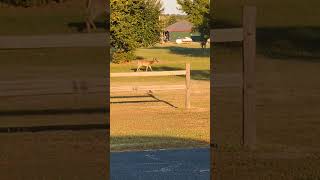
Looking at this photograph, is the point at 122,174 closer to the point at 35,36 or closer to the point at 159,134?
the point at 35,36

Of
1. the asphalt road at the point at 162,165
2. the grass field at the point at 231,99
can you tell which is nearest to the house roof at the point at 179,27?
the asphalt road at the point at 162,165

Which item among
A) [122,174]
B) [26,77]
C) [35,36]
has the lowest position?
[122,174]

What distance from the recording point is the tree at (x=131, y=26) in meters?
32.9

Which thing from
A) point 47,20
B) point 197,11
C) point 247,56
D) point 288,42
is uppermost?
point 197,11

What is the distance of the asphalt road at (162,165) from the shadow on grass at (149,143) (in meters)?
0.51

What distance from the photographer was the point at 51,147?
417 cm

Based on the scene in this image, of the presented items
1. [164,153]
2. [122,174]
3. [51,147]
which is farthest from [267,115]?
[164,153]

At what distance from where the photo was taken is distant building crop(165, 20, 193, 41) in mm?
108438

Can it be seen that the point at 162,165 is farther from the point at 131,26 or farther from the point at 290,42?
the point at 131,26

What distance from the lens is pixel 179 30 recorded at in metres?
114

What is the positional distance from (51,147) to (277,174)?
1.86m

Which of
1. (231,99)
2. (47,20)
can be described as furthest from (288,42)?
(47,20)

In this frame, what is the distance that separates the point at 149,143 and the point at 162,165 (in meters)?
1.83

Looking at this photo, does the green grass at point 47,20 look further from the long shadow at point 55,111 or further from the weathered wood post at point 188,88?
the weathered wood post at point 188,88
